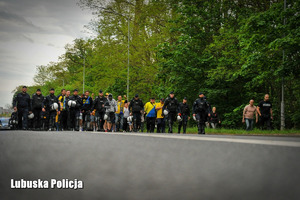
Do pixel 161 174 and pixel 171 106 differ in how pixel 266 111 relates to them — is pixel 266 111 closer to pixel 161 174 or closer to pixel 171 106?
pixel 171 106

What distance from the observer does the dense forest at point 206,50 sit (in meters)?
18.7

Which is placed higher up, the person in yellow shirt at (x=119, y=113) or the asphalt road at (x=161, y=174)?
the person in yellow shirt at (x=119, y=113)

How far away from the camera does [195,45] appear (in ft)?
88.5

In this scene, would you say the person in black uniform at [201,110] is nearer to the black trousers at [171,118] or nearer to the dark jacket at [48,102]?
the black trousers at [171,118]

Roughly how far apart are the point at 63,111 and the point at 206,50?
10971 millimetres

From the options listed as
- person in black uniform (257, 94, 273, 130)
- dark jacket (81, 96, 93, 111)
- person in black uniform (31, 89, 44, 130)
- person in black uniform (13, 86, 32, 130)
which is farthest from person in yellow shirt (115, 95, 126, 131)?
person in black uniform (257, 94, 273, 130)

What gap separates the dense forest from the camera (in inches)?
738

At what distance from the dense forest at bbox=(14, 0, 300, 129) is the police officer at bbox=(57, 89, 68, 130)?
8757 millimetres

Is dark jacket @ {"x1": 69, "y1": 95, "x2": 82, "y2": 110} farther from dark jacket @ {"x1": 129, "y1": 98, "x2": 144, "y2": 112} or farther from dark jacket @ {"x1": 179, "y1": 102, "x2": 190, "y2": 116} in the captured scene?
dark jacket @ {"x1": 179, "y1": 102, "x2": 190, "y2": 116}

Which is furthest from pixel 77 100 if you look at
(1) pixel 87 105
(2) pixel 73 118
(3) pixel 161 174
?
(3) pixel 161 174

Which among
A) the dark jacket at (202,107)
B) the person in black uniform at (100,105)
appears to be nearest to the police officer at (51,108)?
the person in black uniform at (100,105)

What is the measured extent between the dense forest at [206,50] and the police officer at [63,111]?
8757mm

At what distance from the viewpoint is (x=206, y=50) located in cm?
2591

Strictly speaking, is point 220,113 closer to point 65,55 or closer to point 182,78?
point 182,78
